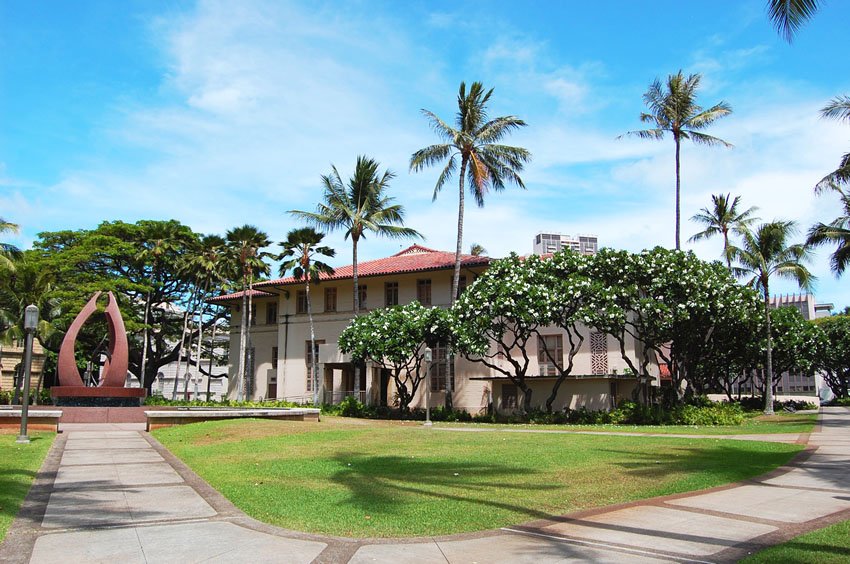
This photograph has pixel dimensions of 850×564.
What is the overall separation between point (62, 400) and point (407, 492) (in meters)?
20.8

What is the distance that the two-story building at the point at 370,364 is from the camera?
34656mm

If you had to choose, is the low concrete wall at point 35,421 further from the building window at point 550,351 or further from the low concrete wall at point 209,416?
the building window at point 550,351

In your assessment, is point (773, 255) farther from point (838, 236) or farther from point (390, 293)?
point (390, 293)

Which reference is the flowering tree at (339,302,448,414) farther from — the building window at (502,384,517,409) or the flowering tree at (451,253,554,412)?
the building window at (502,384,517,409)

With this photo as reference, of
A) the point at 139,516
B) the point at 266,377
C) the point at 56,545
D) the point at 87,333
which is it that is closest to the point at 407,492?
the point at 139,516

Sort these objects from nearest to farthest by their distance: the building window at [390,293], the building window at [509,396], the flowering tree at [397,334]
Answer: the flowering tree at [397,334] < the building window at [509,396] < the building window at [390,293]

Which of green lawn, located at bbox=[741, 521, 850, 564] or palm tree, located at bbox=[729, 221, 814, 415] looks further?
palm tree, located at bbox=[729, 221, 814, 415]

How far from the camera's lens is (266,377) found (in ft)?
148

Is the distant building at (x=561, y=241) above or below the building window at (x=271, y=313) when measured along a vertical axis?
above

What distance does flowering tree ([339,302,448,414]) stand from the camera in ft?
107

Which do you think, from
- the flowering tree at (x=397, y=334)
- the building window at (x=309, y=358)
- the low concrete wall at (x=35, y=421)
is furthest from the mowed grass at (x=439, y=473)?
the building window at (x=309, y=358)

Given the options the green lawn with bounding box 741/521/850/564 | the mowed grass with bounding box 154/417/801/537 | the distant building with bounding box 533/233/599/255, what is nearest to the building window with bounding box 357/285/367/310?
the mowed grass with bounding box 154/417/801/537

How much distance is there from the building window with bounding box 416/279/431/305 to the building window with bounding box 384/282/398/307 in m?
1.53

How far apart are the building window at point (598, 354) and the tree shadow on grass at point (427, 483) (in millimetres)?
22444
